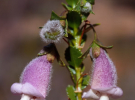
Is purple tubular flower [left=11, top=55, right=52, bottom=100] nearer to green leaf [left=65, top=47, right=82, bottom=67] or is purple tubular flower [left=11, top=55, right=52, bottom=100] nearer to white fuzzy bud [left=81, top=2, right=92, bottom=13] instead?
green leaf [left=65, top=47, right=82, bottom=67]

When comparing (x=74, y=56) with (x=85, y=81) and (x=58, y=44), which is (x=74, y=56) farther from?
(x=58, y=44)

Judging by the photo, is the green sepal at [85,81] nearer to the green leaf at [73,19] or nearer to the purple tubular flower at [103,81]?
the purple tubular flower at [103,81]

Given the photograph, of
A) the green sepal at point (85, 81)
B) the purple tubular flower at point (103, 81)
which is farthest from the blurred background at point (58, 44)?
the purple tubular flower at point (103, 81)

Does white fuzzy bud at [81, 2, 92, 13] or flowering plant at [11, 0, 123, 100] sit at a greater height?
white fuzzy bud at [81, 2, 92, 13]

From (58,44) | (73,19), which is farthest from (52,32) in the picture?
(58,44)

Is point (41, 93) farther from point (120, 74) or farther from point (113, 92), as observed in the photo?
point (120, 74)

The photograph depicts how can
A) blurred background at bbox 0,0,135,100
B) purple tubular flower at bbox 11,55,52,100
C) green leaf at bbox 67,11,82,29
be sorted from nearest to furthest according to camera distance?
purple tubular flower at bbox 11,55,52,100 → green leaf at bbox 67,11,82,29 → blurred background at bbox 0,0,135,100

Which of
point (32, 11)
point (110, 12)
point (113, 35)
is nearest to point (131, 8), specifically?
point (110, 12)

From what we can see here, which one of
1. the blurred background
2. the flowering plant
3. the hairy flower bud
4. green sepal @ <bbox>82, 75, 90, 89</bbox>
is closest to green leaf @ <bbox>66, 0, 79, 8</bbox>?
the flowering plant
